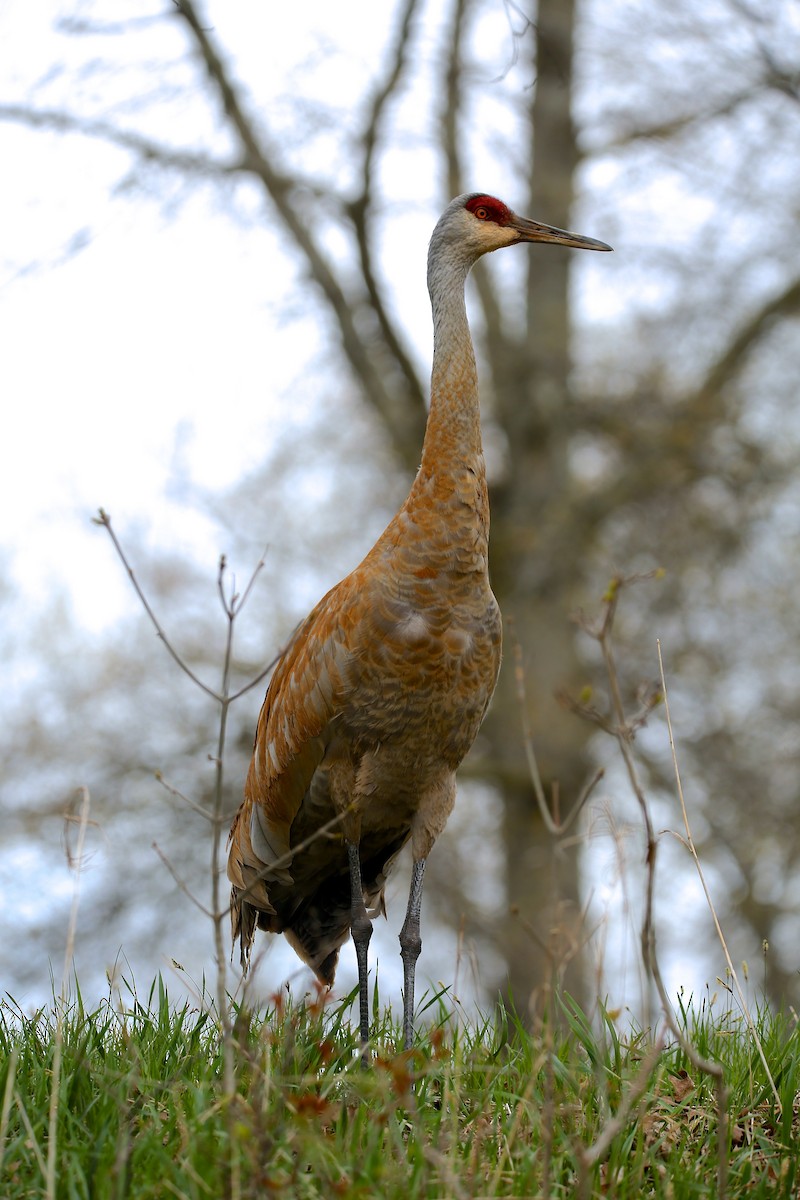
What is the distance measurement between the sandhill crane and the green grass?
0.48m

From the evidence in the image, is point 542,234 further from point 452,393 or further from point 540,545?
point 540,545

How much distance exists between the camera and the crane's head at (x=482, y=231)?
4.61m

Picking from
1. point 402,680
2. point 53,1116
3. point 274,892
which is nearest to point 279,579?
point 274,892

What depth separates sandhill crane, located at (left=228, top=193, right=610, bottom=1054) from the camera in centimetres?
397

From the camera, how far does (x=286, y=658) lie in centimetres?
447

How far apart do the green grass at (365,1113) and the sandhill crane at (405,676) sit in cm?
48

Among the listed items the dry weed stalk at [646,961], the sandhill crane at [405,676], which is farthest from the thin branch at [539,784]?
the sandhill crane at [405,676]

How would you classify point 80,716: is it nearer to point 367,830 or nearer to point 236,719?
point 236,719

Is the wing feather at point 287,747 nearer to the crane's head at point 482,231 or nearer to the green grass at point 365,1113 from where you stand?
the green grass at point 365,1113

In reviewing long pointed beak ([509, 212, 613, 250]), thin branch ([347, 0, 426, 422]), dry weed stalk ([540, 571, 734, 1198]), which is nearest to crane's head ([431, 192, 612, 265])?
long pointed beak ([509, 212, 613, 250])

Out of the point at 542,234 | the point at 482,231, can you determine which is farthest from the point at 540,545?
the point at 482,231

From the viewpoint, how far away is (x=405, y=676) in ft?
13.0

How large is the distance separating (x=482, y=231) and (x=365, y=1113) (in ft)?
10.1

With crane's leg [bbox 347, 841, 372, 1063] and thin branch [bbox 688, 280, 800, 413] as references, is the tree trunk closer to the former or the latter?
thin branch [bbox 688, 280, 800, 413]
